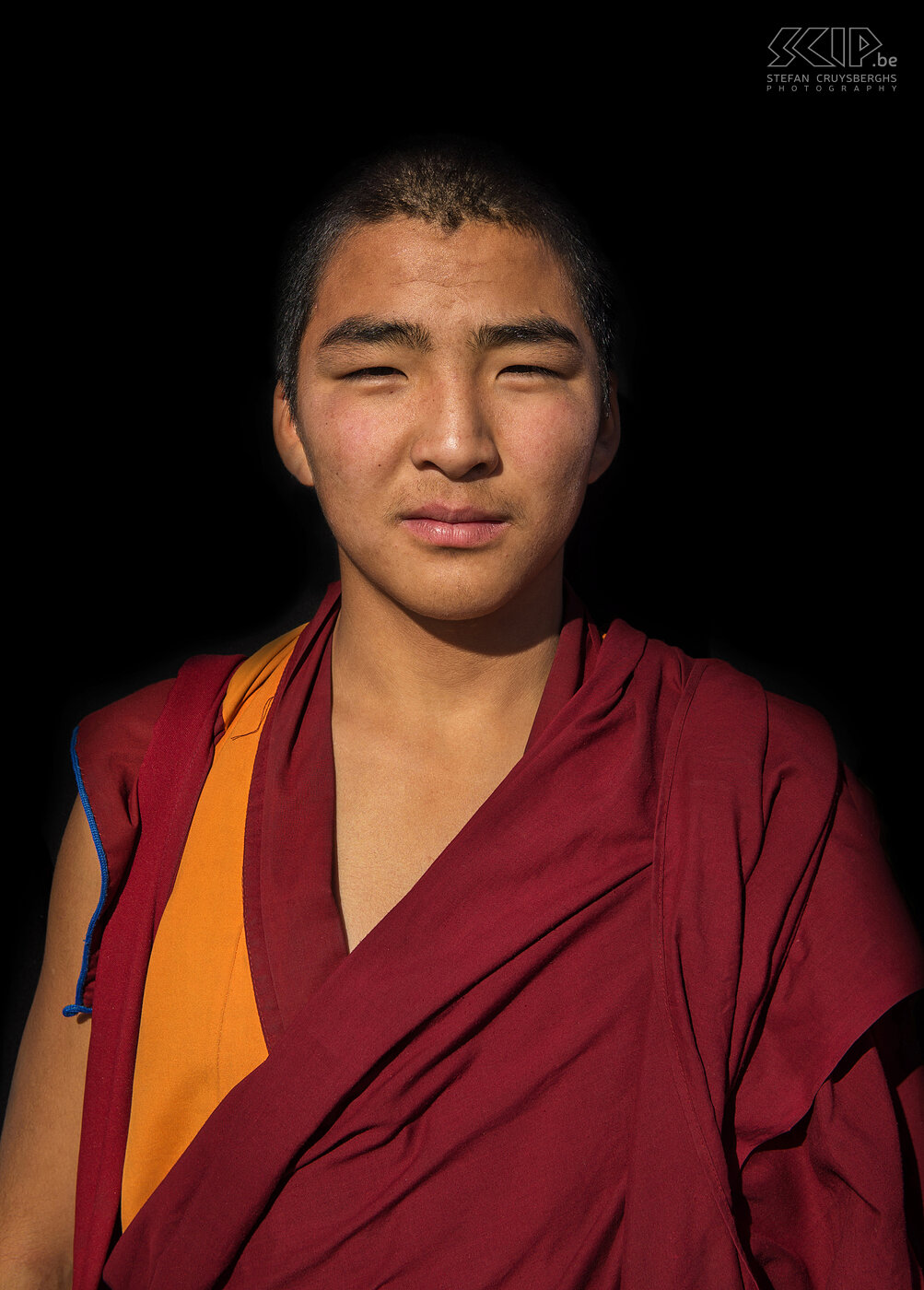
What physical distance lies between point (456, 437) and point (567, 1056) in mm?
751

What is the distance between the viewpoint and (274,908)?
4.07ft

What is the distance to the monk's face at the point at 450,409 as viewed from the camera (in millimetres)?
1172

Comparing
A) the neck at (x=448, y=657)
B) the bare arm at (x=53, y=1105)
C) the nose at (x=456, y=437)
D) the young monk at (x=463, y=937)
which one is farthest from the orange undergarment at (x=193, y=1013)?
the nose at (x=456, y=437)

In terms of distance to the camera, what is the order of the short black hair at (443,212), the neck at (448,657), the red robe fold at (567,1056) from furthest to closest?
the neck at (448,657) → the short black hair at (443,212) → the red robe fold at (567,1056)

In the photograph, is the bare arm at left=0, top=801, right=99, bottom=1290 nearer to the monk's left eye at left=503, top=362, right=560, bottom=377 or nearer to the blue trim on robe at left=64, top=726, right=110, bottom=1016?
the blue trim on robe at left=64, top=726, right=110, bottom=1016

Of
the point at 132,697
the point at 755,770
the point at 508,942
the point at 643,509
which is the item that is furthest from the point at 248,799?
the point at 643,509

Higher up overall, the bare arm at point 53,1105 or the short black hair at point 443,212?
the short black hair at point 443,212

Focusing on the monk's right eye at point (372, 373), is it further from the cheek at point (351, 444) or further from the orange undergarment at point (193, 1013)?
the orange undergarment at point (193, 1013)

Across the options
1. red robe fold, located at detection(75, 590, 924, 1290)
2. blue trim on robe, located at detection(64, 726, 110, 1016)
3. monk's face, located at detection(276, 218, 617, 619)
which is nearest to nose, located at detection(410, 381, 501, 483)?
monk's face, located at detection(276, 218, 617, 619)

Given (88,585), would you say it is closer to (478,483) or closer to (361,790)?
(361,790)

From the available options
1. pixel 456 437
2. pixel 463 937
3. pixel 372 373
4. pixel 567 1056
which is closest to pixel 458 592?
pixel 456 437

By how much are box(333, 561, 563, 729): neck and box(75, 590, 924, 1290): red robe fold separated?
14 cm

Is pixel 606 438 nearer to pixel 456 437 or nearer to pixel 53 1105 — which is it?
pixel 456 437

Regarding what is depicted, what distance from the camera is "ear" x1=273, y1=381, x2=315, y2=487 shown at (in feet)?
4.51
